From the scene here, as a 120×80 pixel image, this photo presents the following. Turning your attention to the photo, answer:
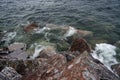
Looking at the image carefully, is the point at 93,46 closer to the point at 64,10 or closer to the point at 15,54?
the point at 15,54

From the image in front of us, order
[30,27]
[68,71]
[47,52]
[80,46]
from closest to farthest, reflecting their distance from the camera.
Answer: [68,71] → [80,46] → [47,52] → [30,27]

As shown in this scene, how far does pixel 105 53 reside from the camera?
53.8ft

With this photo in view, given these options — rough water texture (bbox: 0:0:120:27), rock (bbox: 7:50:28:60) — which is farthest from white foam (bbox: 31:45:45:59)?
rough water texture (bbox: 0:0:120:27)

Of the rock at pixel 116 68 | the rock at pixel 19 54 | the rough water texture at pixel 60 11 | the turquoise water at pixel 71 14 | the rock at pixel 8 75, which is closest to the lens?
the rock at pixel 8 75

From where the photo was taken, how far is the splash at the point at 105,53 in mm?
15431

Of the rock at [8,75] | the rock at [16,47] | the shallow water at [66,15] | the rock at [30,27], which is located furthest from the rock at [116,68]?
the rock at [30,27]

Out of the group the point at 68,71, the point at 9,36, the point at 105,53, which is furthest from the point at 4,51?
the point at 68,71

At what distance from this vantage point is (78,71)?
7.82m

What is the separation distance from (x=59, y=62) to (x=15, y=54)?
7157 millimetres

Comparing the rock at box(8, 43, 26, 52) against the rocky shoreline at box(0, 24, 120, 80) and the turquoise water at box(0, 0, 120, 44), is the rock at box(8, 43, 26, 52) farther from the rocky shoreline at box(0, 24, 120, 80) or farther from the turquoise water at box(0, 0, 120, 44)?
the turquoise water at box(0, 0, 120, 44)

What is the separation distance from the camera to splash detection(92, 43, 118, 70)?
1543cm

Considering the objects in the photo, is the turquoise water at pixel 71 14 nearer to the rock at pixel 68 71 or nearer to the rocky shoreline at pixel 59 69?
the rocky shoreline at pixel 59 69

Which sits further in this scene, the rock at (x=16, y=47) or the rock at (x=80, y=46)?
the rock at (x=16, y=47)

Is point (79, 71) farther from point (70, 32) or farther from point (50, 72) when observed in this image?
point (70, 32)
